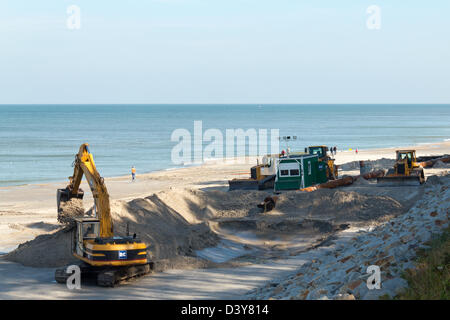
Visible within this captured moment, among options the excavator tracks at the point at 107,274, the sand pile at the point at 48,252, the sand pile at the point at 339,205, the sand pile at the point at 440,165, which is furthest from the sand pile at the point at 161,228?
the sand pile at the point at 440,165

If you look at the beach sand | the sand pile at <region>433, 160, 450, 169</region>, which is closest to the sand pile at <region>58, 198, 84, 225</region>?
the beach sand

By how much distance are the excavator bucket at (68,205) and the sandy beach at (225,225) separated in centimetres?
65

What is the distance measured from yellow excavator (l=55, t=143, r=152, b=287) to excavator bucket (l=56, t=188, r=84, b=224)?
2.43 metres

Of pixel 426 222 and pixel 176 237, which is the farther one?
pixel 176 237

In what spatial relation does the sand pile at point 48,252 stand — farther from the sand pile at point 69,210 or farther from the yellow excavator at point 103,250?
the yellow excavator at point 103,250

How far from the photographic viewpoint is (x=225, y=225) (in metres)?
25.7

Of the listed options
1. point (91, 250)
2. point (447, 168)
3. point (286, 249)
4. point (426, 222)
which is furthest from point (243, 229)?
point (447, 168)

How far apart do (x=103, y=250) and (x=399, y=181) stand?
1975 centimetres

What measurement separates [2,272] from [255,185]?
56.5 feet

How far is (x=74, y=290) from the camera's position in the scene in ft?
57.0

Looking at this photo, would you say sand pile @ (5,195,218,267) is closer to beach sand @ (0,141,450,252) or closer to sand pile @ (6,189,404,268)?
sand pile @ (6,189,404,268)

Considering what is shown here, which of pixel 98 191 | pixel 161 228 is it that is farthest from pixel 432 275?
pixel 161 228
